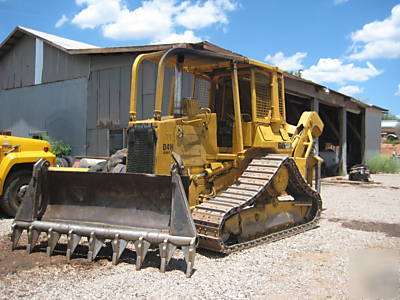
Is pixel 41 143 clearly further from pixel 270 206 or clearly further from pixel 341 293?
pixel 341 293

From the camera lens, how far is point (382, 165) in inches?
923

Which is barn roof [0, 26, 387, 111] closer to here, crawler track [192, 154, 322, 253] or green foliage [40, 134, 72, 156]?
green foliage [40, 134, 72, 156]

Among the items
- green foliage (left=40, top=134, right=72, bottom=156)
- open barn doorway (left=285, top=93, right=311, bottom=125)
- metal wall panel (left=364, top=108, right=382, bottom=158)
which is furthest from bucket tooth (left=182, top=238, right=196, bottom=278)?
metal wall panel (left=364, top=108, right=382, bottom=158)

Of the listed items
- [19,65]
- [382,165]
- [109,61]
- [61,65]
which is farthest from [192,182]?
[382,165]

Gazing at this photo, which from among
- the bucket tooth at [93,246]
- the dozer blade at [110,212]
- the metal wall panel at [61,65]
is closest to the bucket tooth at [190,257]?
the dozer blade at [110,212]

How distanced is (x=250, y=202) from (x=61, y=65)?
12233 mm

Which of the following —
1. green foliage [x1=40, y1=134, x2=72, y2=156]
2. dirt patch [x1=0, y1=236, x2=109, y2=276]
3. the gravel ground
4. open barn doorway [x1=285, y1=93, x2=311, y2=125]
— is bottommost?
the gravel ground

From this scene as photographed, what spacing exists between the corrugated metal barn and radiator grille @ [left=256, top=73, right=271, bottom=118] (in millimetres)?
3020

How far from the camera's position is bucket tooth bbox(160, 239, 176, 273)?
446 cm

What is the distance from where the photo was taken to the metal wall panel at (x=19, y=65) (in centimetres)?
1720

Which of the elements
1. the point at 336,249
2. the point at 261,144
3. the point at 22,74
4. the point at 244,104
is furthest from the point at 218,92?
the point at 22,74

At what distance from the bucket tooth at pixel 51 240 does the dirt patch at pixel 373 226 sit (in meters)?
5.33

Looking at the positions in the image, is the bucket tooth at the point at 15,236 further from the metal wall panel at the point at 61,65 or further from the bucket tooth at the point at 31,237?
the metal wall panel at the point at 61,65

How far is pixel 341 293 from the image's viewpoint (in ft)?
13.3
